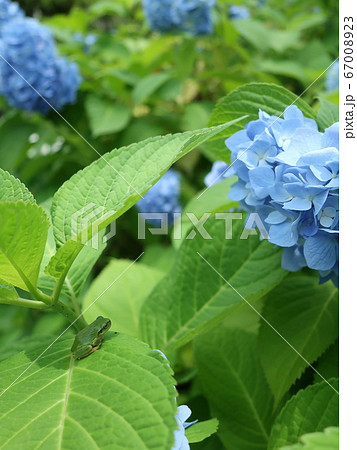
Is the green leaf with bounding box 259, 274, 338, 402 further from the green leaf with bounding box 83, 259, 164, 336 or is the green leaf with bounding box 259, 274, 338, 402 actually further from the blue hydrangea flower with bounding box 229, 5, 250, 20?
the blue hydrangea flower with bounding box 229, 5, 250, 20

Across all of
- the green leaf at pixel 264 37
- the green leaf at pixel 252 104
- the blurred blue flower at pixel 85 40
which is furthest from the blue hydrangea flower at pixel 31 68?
the green leaf at pixel 252 104

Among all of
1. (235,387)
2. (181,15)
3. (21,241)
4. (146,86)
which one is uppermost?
(21,241)

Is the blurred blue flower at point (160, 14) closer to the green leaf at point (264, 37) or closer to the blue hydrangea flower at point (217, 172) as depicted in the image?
the green leaf at point (264, 37)

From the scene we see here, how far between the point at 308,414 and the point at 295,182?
0.27 meters

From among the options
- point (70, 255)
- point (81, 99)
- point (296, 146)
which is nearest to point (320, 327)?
point (296, 146)

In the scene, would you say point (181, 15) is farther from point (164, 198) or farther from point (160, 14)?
point (164, 198)

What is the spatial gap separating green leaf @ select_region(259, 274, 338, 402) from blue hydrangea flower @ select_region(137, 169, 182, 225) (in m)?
0.95

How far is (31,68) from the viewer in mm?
1755

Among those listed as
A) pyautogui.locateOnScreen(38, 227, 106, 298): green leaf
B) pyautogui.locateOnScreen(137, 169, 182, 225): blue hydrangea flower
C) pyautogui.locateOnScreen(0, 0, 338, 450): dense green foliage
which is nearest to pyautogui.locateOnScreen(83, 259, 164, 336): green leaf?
pyautogui.locateOnScreen(0, 0, 338, 450): dense green foliage

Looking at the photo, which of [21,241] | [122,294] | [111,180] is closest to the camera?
[21,241]

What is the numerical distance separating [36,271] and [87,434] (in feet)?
0.68

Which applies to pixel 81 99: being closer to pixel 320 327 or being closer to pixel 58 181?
pixel 58 181

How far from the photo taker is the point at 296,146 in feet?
2.16

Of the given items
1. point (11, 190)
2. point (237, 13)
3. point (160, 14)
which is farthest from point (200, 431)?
point (237, 13)
